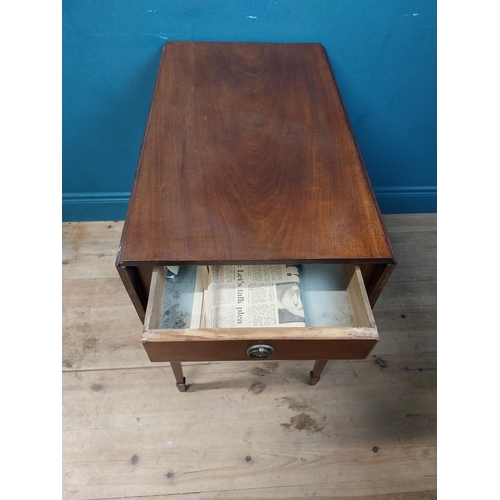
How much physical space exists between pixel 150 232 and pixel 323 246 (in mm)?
238

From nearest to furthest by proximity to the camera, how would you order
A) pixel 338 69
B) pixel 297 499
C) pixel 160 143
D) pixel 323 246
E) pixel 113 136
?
pixel 323 246 → pixel 160 143 → pixel 297 499 → pixel 338 69 → pixel 113 136

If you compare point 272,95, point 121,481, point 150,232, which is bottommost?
point 121,481

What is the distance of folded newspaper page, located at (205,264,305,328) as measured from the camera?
601mm

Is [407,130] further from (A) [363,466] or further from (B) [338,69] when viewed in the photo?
(A) [363,466]

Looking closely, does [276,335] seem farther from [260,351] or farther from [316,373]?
[316,373]

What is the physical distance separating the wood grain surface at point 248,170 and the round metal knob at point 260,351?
0.13 m

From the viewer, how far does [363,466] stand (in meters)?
0.82

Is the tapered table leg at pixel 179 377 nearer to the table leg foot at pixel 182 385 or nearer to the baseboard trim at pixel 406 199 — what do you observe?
the table leg foot at pixel 182 385

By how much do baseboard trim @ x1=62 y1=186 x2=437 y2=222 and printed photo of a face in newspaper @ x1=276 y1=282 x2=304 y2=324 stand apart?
73 cm

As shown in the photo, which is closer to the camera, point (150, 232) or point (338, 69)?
point (150, 232)

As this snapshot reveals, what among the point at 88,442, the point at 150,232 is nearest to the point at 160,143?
the point at 150,232

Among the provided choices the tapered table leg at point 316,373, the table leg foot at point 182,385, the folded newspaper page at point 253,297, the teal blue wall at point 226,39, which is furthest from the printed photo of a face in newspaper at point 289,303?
the teal blue wall at point 226,39

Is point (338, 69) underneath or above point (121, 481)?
above

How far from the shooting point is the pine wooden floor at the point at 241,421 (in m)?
0.79
